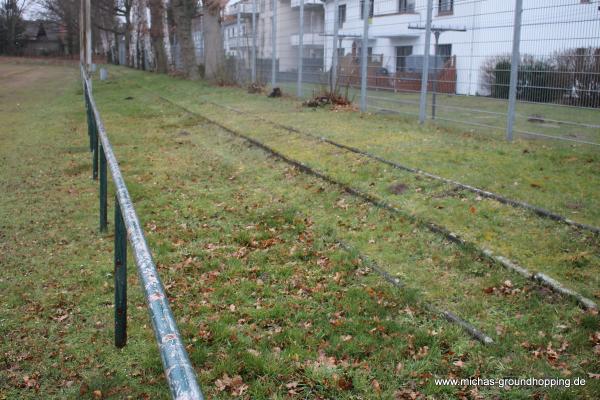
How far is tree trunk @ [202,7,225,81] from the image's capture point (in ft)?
95.8

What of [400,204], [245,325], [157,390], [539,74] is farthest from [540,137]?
[157,390]

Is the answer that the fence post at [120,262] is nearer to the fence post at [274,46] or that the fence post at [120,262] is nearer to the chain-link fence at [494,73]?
the chain-link fence at [494,73]

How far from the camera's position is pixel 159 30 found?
3994cm

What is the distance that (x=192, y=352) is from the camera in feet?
14.1

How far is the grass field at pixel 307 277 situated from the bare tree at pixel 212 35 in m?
19.2

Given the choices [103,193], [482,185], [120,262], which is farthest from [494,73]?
[120,262]

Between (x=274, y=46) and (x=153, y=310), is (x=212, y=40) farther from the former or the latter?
(x=153, y=310)

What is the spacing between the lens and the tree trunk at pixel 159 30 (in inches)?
1527

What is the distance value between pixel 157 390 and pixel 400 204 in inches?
163

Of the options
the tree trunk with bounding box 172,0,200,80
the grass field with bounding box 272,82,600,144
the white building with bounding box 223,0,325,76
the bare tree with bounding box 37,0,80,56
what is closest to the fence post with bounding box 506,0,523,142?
the grass field with bounding box 272,82,600,144

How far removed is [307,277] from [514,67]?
7.10 metres

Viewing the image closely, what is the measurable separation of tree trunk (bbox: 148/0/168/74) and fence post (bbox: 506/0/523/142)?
30360 mm

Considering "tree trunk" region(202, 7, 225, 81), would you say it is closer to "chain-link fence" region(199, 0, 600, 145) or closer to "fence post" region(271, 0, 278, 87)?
"fence post" region(271, 0, 278, 87)

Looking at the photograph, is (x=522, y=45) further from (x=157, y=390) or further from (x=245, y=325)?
(x=157, y=390)
